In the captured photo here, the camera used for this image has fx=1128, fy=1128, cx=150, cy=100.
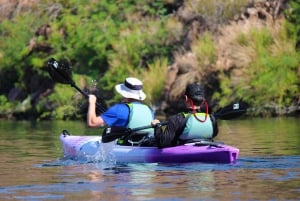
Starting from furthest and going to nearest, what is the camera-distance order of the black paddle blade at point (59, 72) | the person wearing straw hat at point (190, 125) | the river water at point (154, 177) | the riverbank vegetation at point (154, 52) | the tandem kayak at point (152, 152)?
the riverbank vegetation at point (154, 52) → the black paddle blade at point (59, 72) → the person wearing straw hat at point (190, 125) → the tandem kayak at point (152, 152) → the river water at point (154, 177)

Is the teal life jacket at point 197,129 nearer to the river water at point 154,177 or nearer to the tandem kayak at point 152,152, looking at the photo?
the tandem kayak at point 152,152

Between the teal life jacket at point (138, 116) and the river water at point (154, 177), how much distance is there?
82 centimetres

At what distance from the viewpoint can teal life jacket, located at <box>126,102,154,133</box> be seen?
17188 mm

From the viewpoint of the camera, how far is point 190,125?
16219 millimetres

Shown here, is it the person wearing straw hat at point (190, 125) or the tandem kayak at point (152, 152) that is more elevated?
the person wearing straw hat at point (190, 125)

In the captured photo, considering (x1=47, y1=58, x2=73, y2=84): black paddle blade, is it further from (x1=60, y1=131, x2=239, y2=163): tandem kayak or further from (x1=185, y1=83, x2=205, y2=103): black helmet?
(x1=185, y1=83, x2=205, y2=103): black helmet

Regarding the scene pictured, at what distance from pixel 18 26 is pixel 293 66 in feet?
57.2

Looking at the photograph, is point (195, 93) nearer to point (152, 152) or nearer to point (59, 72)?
point (152, 152)

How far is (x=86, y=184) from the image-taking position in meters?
13.8

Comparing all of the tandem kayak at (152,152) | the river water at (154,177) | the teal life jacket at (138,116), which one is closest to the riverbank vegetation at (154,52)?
the river water at (154,177)

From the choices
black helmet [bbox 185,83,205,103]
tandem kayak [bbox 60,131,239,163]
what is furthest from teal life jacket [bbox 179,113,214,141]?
black helmet [bbox 185,83,205,103]

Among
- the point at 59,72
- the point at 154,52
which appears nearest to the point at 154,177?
the point at 59,72

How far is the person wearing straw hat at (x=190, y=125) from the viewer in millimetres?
16234

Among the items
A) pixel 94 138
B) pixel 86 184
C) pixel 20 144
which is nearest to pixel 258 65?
pixel 20 144
